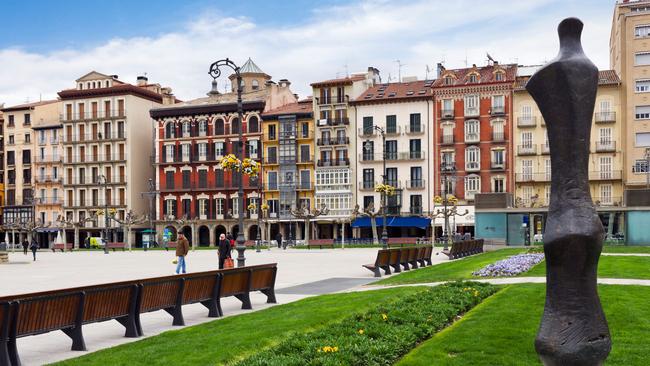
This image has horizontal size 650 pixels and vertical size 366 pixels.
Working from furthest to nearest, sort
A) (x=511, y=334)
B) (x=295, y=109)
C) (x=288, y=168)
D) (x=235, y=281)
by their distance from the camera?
(x=295, y=109), (x=288, y=168), (x=235, y=281), (x=511, y=334)

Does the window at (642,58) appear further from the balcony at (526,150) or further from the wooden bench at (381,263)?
the wooden bench at (381,263)

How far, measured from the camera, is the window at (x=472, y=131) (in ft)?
235

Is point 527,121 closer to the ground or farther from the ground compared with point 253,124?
closer to the ground

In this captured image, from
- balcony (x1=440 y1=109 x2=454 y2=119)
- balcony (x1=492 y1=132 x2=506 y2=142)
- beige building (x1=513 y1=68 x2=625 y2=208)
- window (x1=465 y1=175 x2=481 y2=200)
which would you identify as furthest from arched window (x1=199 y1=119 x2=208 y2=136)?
beige building (x1=513 y1=68 x2=625 y2=208)

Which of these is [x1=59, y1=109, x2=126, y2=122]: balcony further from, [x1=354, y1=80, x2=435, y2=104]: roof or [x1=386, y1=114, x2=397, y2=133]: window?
[x1=386, y1=114, x2=397, y2=133]: window

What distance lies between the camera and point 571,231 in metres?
6.52

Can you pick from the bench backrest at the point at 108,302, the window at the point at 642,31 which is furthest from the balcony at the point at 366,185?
the bench backrest at the point at 108,302

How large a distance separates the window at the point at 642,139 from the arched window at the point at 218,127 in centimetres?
4113

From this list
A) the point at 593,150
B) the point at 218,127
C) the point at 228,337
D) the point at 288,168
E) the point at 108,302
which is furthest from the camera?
the point at 218,127

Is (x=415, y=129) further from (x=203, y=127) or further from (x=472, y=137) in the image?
(x=203, y=127)

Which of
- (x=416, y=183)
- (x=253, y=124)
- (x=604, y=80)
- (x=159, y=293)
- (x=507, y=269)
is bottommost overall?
(x=507, y=269)

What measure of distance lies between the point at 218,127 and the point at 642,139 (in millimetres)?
42229

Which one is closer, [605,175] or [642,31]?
[642,31]

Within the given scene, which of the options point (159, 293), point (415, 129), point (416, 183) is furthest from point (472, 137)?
point (159, 293)
